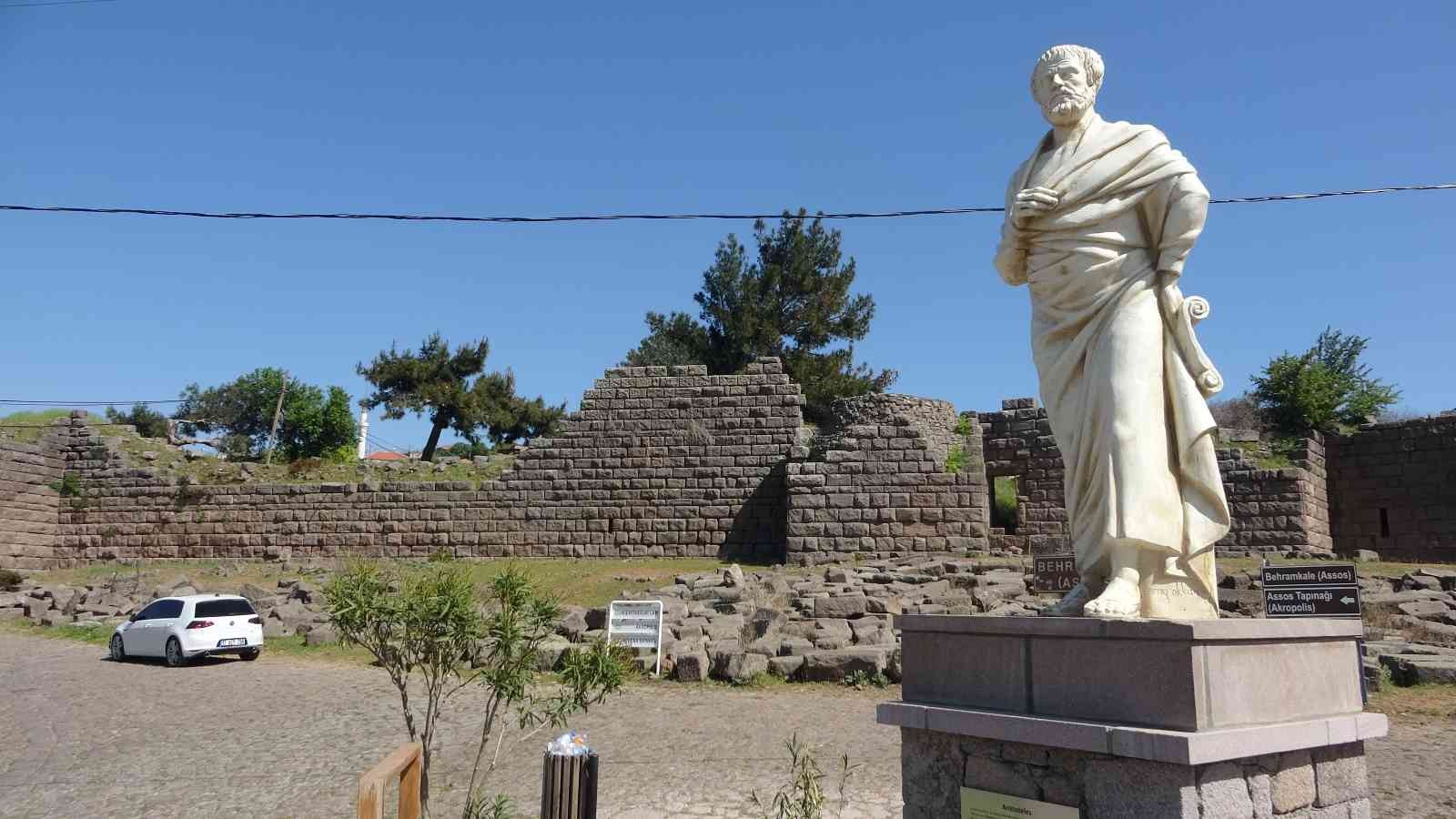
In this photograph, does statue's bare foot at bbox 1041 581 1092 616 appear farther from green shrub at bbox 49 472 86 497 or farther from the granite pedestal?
green shrub at bbox 49 472 86 497

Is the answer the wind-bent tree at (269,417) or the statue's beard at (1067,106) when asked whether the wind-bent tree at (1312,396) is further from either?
the wind-bent tree at (269,417)

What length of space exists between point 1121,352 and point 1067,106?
111 cm

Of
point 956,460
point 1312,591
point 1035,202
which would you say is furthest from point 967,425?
point 1035,202

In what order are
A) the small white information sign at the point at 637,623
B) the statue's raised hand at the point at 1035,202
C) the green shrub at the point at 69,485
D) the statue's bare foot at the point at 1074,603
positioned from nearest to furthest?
the statue's bare foot at the point at 1074,603 → the statue's raised hand at the point at 1035,202 → the small white information sign at the point at 637,623 → the green shrub at the point at 69,485

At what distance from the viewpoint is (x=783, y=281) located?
41.1 meters

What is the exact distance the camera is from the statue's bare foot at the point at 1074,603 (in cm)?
402

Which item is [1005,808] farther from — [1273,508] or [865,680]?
[1273,508]

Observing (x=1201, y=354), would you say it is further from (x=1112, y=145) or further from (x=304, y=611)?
(x=304, y=611)

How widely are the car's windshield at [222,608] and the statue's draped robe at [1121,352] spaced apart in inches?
503

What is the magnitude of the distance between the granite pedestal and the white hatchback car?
1204 centimetres

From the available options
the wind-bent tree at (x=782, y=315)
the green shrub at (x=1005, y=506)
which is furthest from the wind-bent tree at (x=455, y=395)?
the green shrub at (x=1005, y=506)

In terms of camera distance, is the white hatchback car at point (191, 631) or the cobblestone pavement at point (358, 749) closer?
the cobblestone pavement at point (358, 749)

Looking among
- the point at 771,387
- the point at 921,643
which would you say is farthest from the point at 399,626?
the point at 771,387

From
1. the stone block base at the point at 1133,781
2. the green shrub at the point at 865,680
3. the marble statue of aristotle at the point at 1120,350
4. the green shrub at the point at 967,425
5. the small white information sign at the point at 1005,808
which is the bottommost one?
the green shrub at the point at 865,680
